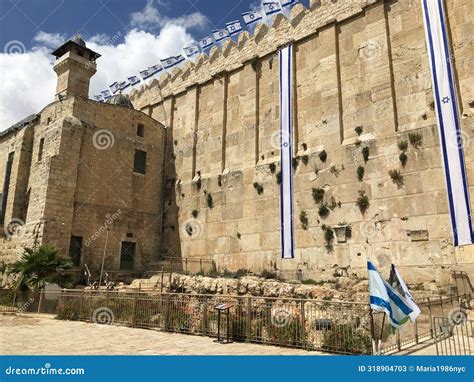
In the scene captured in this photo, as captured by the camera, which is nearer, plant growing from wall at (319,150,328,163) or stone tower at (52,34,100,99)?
plant growing from wall at (319,150,328,163)

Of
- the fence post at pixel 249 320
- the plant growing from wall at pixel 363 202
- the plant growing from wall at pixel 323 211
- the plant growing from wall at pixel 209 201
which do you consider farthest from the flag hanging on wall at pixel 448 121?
the plant growing from wall at pixel 209 201

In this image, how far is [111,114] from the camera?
22328mm

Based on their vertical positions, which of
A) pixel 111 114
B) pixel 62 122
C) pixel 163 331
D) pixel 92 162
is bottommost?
pixel 163 331

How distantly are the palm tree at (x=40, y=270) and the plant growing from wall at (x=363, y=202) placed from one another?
39.9 ft

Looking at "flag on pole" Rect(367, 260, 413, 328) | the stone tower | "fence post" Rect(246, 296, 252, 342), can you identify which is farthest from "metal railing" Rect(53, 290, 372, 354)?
the stone tower

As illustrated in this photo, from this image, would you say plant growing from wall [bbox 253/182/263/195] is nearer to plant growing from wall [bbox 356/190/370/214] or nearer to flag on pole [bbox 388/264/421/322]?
plant growing from wall [bbox 356/190/370/214]

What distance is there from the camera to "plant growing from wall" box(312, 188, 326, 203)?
54.7ft

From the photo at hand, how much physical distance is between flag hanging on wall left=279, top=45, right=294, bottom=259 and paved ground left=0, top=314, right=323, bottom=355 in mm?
6806

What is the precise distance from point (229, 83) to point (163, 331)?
14.9 m

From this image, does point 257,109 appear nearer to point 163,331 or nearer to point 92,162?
point 92,162

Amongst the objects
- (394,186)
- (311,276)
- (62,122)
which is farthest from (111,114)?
(394,186)

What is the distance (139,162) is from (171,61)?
7232 millimetres

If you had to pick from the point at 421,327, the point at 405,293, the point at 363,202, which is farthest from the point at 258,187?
the point at 405,293

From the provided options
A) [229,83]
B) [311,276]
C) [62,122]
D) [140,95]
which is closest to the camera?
[311,276]
